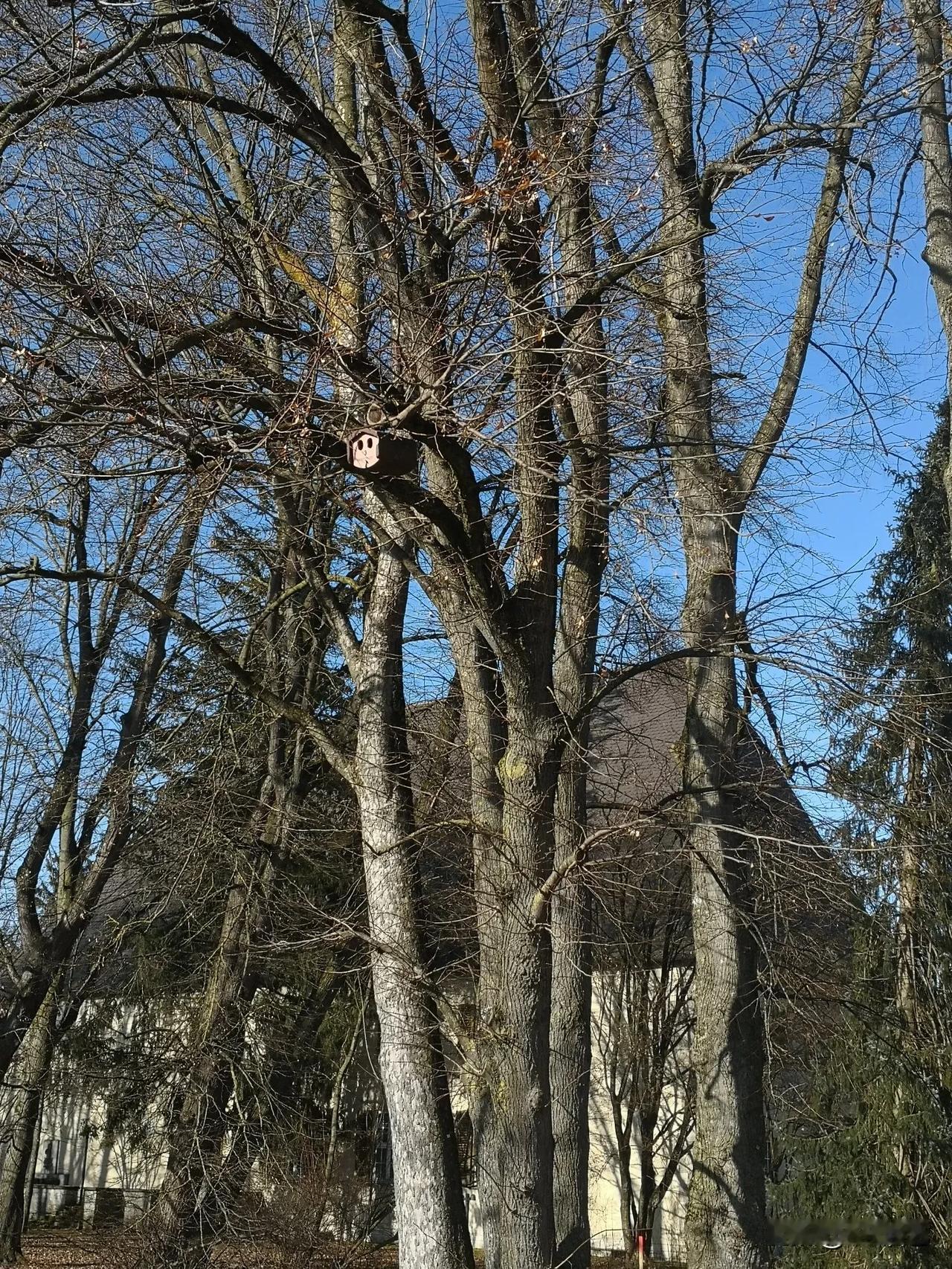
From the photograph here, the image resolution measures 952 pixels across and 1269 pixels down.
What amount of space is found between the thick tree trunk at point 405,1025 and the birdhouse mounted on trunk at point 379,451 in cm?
234

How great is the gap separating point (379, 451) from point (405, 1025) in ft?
11.6

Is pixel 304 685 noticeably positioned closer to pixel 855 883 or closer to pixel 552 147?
pixel 855 883

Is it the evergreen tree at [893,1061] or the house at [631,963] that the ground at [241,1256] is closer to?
the house at [631,963]

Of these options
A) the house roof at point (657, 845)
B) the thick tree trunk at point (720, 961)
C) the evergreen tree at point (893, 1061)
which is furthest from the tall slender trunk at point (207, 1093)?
the evergreen tree at point (893, 1061)

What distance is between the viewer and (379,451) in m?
5.01

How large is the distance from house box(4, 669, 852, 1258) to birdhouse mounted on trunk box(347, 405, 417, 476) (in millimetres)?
2236

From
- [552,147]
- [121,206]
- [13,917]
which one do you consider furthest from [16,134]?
[13,917]

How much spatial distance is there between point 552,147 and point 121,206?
2.48 m

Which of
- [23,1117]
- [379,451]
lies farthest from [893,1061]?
[23,1117]

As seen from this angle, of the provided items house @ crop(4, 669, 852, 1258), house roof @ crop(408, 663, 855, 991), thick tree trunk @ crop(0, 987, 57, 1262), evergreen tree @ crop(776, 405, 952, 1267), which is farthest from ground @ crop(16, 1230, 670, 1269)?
evergreen tree @ crop(776, 405, 952, 1267)

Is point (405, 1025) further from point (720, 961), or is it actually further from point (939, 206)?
point (939, 206)

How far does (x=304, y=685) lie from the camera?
1266cm

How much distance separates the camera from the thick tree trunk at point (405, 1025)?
6875 millimetres

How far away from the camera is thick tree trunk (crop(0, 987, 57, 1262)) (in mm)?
13531
